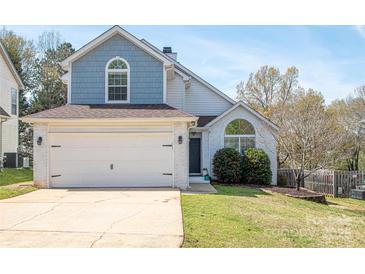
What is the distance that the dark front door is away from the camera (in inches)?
795

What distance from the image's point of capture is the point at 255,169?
757 inches

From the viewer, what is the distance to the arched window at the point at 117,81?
1698cm

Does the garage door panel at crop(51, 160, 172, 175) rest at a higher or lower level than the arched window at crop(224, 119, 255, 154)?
lower

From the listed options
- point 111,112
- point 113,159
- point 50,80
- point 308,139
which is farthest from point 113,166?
point 50,80

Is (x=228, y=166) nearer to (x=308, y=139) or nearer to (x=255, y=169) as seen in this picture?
(x=255, y=169)

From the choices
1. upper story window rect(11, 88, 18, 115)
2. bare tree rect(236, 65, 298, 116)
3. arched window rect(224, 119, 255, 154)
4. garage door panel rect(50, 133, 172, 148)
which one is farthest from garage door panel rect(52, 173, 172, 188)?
bare tree rect(236, 65, 298, 116)

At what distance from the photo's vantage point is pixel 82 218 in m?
8.71

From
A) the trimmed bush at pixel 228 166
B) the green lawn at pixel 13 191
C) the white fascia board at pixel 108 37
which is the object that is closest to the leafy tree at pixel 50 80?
the white fascia board at pixel 108 37

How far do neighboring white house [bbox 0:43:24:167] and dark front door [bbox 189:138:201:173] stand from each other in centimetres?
1116

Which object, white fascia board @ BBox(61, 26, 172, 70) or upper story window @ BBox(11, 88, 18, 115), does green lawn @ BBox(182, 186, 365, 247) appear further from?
upper story window @ BBox(11, 88, 18, 115)

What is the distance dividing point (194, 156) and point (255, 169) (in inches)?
124
